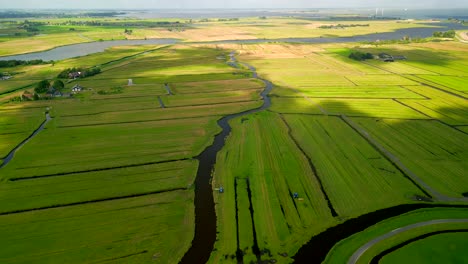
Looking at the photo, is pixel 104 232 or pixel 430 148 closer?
pixel 104 232

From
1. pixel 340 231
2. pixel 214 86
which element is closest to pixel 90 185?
pixel 340 231

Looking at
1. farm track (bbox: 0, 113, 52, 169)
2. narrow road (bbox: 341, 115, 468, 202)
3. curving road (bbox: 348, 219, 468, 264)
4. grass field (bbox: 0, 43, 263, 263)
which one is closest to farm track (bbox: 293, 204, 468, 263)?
narrow road (bbox: 341, 115, 468, 202)

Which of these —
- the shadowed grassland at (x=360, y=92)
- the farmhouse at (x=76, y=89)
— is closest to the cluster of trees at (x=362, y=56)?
the shadowed grassland at (x=360, y=92)

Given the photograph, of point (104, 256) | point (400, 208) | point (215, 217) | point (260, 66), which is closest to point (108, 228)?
point (104, 256)

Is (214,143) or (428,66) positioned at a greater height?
(428,66)

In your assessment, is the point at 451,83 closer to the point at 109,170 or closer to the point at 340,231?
the point at 340,231

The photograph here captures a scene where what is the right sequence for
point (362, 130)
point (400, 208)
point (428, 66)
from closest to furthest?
1. point (400, 208)
2. point (362, 130)
3. point (428, 66)

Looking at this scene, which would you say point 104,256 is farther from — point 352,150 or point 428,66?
point 428,66
